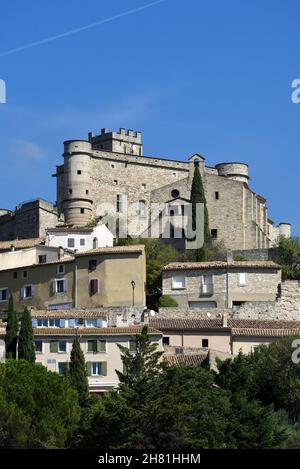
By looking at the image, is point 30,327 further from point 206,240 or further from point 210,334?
point 206,240

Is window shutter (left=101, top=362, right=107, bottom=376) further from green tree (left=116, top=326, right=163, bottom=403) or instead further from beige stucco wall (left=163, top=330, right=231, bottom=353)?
green tree (left=116, top=326, right=163, bottom=403)

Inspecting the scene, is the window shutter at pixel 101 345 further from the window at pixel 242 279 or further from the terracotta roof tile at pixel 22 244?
the terracotta roof tile at pixel 22 244

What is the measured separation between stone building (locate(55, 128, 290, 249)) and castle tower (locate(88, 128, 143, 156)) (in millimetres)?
10495

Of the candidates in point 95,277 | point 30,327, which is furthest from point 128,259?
point 30,327

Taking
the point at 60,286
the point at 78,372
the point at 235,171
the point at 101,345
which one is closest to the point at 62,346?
the point at 101,345

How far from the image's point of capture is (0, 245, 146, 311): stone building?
78750 millimetres

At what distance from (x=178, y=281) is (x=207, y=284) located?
1.58 m

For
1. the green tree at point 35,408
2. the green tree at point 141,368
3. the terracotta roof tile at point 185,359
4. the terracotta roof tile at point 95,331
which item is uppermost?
the terracotta roof tile at point 95,331

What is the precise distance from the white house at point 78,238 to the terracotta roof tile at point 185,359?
72.6 feet

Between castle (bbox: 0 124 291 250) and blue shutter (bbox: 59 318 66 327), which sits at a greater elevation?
castle (bbox: 0 124 291 250)

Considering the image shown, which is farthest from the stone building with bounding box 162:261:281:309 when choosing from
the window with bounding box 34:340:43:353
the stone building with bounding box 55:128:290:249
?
the stone building with bounding box 55:128:290:249

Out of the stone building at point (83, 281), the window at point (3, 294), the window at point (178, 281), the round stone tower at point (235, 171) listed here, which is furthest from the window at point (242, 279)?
the round stone tower at point (235, 171)

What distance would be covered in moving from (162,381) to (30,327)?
12.3 m

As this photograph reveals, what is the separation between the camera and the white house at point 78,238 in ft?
293
